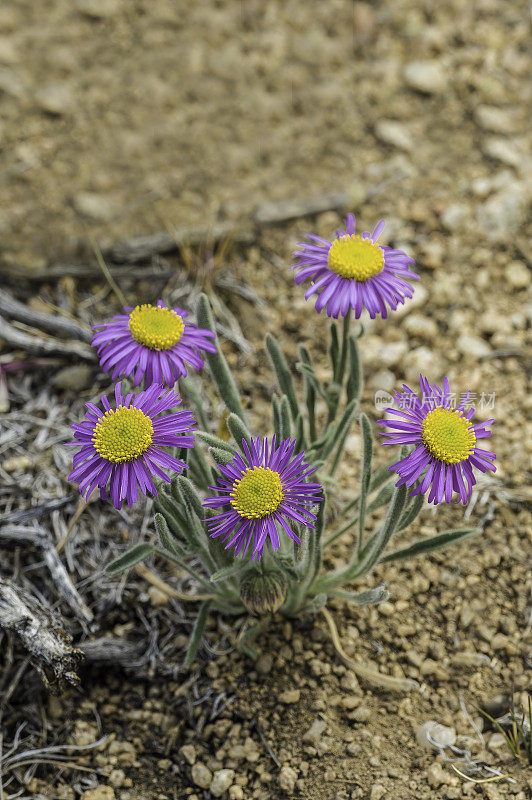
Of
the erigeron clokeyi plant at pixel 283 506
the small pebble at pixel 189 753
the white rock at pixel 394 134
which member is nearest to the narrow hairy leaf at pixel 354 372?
the erigeron clokeyi plant at pixel 283 506

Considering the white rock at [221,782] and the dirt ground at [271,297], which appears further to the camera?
the dirt ground at [271,297]

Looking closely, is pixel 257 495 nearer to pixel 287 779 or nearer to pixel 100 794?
pixel 287 779

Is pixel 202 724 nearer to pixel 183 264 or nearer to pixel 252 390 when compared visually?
pixel 252 390

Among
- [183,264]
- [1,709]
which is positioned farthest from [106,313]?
[1,709]

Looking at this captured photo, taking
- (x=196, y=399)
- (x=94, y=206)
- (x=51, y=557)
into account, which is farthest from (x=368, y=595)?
(x=94, y=206)

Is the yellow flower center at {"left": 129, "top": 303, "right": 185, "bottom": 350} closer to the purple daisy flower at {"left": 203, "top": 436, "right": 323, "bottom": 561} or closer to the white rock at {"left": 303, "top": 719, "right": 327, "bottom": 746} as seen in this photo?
the purple daisy flower at {"left": 203, "top": 436, "right": 323, "bottom": 561}

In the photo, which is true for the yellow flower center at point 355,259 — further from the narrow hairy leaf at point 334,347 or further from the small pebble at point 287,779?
the small pebble at point 287,779

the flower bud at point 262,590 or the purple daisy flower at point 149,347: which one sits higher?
the purple daisy flower at point 149,347
